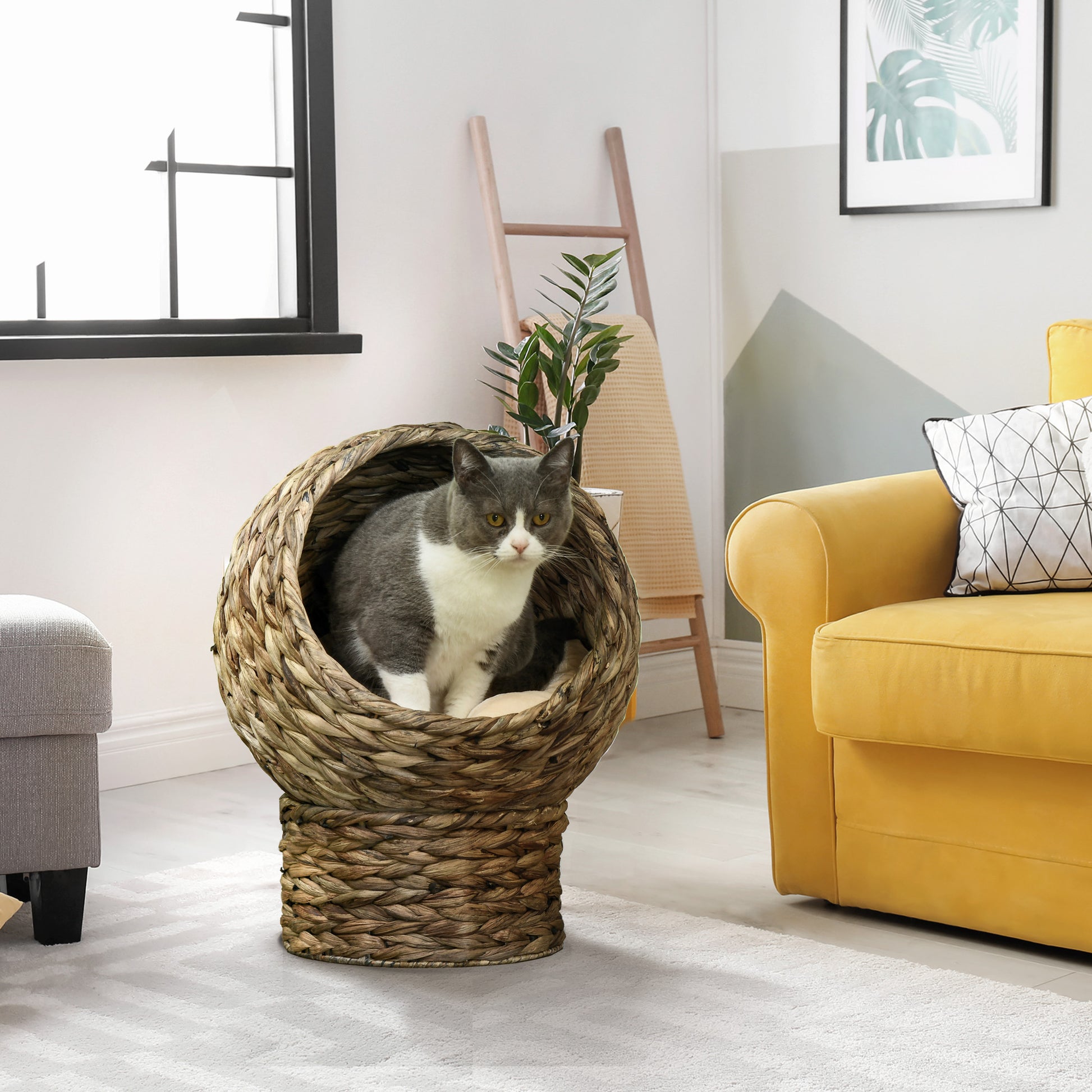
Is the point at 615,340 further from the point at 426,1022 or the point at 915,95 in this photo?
the point at 426,1022

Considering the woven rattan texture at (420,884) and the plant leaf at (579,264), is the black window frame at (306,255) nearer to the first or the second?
the plant leaf at (579,264)

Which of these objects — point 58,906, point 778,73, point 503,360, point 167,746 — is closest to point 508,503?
point 58,906

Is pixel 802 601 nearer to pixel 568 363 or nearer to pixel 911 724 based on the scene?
pixel 911 724

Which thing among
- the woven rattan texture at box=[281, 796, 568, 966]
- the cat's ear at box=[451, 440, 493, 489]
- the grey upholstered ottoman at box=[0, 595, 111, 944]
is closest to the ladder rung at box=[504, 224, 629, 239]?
the cat's ear at box=[451, 440, 493, 489]

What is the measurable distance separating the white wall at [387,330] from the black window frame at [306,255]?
60 millimetres

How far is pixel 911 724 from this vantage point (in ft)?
6.79

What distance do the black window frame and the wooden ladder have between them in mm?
379

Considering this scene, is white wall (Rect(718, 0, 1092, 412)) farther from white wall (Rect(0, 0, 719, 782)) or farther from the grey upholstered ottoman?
the grey upholstered ottoman

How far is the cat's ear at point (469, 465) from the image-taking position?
2.00 metres

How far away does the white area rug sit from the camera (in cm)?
167

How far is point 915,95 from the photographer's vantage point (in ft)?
11.6

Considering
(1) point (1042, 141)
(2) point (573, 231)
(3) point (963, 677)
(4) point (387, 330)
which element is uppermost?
(1) point (1042, 141)

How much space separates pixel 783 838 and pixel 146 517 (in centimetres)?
156

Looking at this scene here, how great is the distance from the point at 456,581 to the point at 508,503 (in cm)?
14
